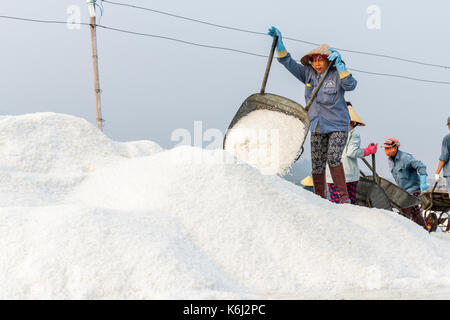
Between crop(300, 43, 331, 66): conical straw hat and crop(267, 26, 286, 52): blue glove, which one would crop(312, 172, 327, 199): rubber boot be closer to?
crop(300, 43, 331, 66): conical straw hat

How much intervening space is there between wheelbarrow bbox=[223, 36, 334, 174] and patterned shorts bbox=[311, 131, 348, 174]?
29cm

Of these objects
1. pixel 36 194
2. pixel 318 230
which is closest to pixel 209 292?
pixel 318 230

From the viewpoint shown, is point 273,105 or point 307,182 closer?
point 273,105

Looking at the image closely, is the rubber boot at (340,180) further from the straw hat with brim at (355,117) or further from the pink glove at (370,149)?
the straw hat with brim at (355,117)

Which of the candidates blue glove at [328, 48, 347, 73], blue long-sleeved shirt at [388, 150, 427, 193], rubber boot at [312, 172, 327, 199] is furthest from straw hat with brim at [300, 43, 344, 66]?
blue long-sleeved shirt at [388, 150, 427, 193]

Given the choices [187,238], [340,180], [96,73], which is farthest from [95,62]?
[187,238]

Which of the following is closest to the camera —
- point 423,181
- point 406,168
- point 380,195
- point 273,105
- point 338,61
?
point 338,61

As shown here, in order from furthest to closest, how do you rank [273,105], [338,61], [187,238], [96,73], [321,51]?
[96,73], [273,105], [321,51], [338,61], [187,238]

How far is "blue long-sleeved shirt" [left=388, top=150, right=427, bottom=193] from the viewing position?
17.6ft

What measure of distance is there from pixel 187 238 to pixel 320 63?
7.08ft

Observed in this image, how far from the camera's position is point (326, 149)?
12.7 ft

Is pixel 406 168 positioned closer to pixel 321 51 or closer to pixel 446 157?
pixel 446 157

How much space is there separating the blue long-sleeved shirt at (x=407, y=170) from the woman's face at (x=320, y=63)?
2.10m
